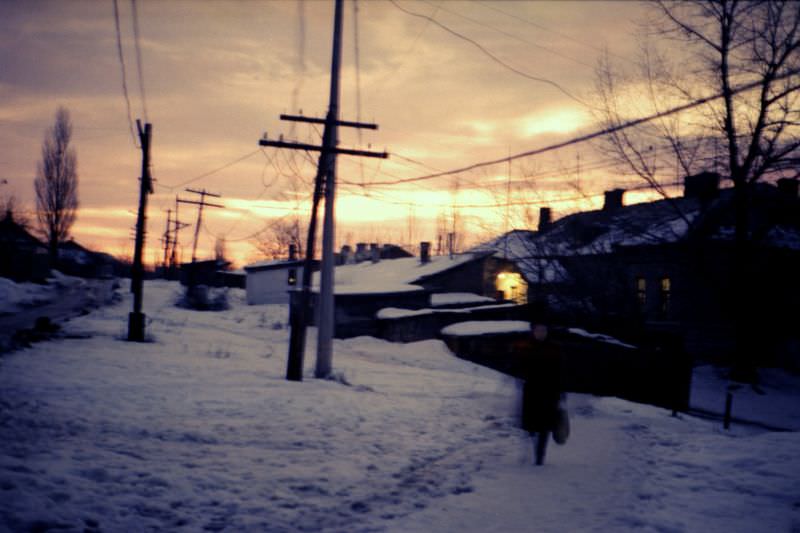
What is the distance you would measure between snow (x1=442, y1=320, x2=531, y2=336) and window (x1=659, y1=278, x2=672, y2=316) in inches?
341

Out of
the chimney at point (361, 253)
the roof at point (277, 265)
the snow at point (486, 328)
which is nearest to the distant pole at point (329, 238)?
the snow at point (486, 328)

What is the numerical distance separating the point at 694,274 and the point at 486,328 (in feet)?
30.2

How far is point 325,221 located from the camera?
50.0 ft

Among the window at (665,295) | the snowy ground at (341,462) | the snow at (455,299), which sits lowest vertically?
the snowy ground at (341,462)

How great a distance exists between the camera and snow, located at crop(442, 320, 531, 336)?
2396 centimetres

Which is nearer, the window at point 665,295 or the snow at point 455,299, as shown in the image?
the window at point 665,295

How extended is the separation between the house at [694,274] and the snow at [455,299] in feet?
18.9

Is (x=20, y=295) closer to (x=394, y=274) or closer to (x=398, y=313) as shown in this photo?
(x=394, y=274)

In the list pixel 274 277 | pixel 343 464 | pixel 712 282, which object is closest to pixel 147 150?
pixel 343 464

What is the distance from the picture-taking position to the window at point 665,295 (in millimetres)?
28438

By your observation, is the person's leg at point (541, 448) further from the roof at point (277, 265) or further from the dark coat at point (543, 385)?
the roof at point (277, 265)

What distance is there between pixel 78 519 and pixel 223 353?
48.3 feet

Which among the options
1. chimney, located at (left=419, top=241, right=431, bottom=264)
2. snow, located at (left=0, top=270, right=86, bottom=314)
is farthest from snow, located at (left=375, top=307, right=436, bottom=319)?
snow, located at (left=0, top=270, right=86, bottom=314)

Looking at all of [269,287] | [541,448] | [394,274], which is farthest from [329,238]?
[269,287]
